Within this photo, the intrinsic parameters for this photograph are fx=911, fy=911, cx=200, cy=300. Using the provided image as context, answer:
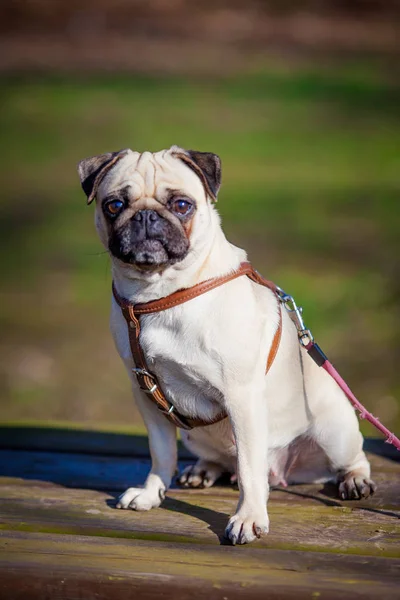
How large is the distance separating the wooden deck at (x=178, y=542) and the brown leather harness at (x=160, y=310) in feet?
1.17

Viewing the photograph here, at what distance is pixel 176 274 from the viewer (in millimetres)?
3150

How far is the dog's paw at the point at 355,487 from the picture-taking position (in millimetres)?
3436

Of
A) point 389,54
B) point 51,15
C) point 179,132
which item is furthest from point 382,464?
point 51,15

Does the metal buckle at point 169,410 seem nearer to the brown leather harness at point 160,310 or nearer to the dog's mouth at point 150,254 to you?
the brown leather harness at point 160,310

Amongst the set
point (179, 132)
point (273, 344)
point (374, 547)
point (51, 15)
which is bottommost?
point (374, 547)

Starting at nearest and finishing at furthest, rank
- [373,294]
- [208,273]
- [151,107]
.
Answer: [208,273] → [373,294] → [151,107]

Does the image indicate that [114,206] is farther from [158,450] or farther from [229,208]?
[229,208]

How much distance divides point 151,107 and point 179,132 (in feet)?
8.20

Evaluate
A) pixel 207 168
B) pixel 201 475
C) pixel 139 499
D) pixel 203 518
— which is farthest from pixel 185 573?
pixel 207 168

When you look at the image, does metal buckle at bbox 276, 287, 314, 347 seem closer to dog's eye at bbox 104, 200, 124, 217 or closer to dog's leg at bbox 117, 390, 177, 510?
dog's leg at bbox 117, 390, 177, 510

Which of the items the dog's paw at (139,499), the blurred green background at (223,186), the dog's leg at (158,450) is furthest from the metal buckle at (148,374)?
the blurred green background at (223,186)

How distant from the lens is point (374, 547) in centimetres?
292

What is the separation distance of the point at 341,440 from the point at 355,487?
18 cm

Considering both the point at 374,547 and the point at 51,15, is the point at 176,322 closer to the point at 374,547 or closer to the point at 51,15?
the point at 374,547
